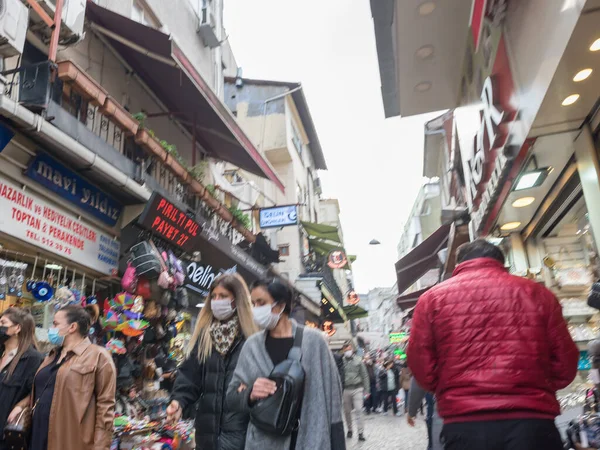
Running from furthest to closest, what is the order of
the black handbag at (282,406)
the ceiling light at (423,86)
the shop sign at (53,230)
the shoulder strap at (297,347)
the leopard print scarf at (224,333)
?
the ceiling light at (423,86) → the shop sign at (53,230) → the leopard print scarf at (224,333) → the shoulder strap at (297,347) → the black handbag at (282,406)

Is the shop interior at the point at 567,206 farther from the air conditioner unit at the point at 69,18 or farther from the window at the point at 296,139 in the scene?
the window at the point at 296,139

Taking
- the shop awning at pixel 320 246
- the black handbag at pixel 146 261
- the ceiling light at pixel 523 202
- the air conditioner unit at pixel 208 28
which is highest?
the air conditioner unit at pixel 208 28

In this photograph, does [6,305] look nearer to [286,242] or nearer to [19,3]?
[19,3]

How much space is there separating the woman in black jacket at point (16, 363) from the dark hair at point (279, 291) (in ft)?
8.18

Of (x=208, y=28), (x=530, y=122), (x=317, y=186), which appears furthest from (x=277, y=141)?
(x=530, y=122)

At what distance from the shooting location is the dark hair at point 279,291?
3160 mm

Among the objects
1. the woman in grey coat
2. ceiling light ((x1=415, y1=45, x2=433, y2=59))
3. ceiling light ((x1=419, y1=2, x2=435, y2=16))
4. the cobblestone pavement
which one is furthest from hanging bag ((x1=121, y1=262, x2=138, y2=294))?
ceiling light ((x1=415, y1=45, x2=433, y2=59))

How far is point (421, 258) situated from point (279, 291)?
10687 millimetres

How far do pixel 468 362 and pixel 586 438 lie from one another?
4.88 feet

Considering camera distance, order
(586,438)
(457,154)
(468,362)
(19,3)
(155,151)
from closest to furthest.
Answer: (468,362) → (586,438) → (19,3) → (155,151) → (457,154)

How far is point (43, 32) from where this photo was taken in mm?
6883

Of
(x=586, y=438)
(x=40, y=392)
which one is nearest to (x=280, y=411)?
(x=586, y=438)

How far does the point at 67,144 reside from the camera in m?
6.11

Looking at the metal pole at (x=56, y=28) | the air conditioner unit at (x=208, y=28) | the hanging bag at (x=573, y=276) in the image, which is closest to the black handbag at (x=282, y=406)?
the hanging bag at (x=573, y=276)
